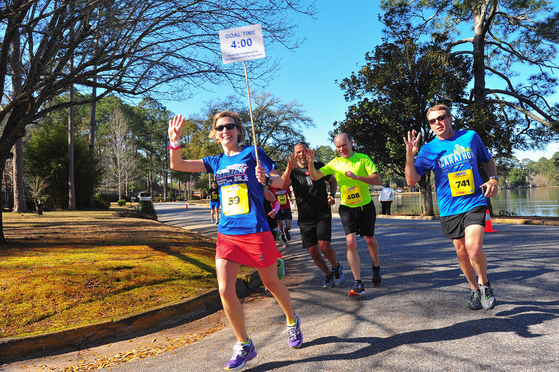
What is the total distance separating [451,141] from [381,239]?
649 centimetres

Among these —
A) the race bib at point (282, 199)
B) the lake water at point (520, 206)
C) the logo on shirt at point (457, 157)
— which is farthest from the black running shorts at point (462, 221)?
the lake water at point (520, 206)

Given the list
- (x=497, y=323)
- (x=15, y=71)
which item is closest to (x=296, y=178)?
(x=497, y=323)

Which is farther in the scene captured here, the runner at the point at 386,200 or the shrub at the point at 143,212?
the runner at the point at 386,200

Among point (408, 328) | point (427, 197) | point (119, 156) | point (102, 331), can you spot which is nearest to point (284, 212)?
point (102, 331)

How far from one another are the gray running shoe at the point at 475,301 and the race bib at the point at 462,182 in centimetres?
105

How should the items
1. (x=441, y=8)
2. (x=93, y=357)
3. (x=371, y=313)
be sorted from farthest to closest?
(x=441, y=8) → (x=371, y=313) → (x=93, y=357)

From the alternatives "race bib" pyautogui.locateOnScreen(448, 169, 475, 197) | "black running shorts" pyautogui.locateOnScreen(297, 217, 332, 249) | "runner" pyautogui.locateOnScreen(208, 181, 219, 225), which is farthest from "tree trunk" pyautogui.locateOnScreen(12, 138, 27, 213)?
"race bib" pyautogui.locateOnScreen(448, 169, 475, 197)

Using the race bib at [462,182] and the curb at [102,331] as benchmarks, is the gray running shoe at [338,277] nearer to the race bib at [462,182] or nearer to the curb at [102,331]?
the curb at [102,331]

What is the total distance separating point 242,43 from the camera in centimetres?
394

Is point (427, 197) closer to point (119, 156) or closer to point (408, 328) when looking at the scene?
point (408, 328)

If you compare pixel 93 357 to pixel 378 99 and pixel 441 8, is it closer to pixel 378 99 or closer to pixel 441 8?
pixel 378 99

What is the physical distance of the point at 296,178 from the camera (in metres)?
5.52

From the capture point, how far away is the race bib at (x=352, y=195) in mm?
5031

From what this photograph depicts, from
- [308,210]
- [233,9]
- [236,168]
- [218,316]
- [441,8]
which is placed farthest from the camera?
[441,8]
